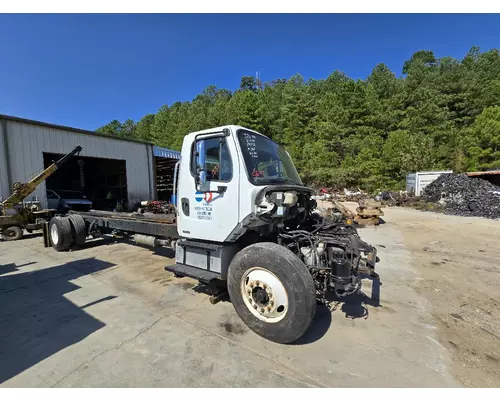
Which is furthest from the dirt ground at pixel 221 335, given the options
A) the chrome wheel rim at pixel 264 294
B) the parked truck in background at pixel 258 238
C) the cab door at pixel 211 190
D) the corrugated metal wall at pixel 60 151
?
the corrugated metal wall at pixel 60 151

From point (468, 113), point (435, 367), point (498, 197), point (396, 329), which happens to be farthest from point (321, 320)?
point (468, 113)

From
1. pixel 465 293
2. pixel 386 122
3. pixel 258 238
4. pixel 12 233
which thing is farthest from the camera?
pixel 386 122

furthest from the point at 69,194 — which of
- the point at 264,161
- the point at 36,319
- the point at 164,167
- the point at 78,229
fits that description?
the point at 264,161

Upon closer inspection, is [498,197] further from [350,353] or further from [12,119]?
[12,119]

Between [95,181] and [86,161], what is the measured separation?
1.52 meters

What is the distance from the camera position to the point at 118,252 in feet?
21.1

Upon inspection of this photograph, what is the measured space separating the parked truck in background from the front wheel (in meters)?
0.01

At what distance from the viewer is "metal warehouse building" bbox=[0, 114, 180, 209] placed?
31.6 ft

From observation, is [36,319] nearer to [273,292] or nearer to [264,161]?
[273,292]

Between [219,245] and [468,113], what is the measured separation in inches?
1599

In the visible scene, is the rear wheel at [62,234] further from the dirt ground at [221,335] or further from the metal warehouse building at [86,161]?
the metal warehouse building at [86,161]

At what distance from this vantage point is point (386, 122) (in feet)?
105

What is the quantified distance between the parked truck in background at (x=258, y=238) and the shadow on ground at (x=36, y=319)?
1.42 m

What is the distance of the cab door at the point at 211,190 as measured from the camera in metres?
3.19
